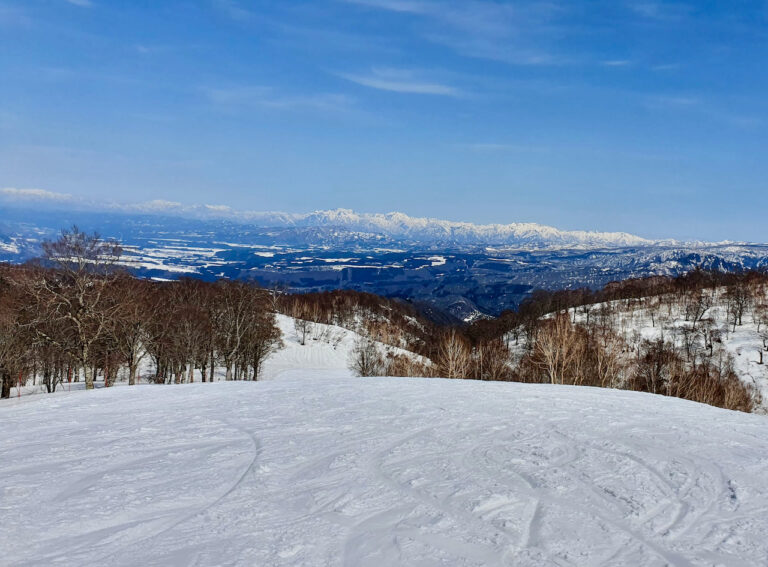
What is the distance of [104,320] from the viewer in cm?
3164

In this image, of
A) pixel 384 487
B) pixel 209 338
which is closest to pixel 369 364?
pixel 209 338

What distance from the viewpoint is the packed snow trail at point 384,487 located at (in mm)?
6461

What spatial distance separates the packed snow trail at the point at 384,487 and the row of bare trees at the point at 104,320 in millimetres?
14695

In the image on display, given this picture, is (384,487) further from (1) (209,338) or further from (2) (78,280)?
(1) (209,338)

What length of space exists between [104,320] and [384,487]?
30.3 m

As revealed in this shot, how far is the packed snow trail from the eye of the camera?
6.46 m

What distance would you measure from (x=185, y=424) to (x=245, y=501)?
23.0 ft

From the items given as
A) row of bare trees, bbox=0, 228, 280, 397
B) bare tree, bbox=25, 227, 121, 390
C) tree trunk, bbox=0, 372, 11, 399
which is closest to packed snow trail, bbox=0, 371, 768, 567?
bare tree, bbox=25, 227, 121, 390

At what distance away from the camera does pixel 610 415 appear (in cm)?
1514

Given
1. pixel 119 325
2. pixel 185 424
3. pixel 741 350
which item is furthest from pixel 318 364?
pixel 741 350

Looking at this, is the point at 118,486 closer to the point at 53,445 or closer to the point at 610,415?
the point at 53,445

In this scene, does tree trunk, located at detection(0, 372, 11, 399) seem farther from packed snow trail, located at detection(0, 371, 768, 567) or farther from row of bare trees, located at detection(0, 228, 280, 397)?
packed snow trail, located at detection(0, 371, 768, 567)

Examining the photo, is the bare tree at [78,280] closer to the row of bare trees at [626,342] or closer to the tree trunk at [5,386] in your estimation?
the tree trunk at [5,386]

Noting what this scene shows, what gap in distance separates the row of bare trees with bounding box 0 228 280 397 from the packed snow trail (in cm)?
1469
